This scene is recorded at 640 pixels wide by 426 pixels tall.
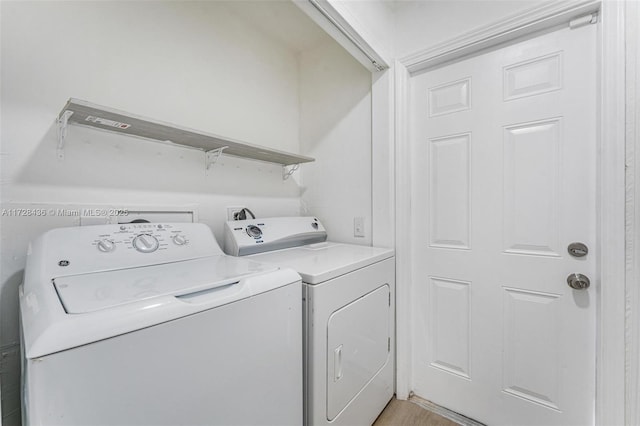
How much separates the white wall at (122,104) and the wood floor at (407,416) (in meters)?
1.47

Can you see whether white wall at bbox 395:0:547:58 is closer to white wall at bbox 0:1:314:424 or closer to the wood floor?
Answer: white wall at bbox 0:1:314:424

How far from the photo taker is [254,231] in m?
1.52

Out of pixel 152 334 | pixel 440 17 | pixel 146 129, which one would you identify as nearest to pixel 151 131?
pixel 146 129

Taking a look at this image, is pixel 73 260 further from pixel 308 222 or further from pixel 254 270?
pixel 308 222

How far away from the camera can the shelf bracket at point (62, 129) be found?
1025 millimetres

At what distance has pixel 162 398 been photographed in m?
0.64

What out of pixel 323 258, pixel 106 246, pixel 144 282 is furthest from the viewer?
pixel 323 258

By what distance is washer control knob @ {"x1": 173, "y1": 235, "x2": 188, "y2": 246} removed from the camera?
3.86 feet

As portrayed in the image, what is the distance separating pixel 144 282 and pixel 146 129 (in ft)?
2.51

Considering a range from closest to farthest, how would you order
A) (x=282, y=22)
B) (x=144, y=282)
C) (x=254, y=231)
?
1. (x=144, y=282)
2. (x=254, y=231)
3. (x=282, y=22)

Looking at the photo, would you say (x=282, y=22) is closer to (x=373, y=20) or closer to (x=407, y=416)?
(x=373, y=20)

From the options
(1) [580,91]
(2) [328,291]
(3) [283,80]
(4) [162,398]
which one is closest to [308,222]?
(2) [328,291]

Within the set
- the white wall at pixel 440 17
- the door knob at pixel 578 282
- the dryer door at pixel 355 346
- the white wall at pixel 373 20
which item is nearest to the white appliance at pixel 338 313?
the dryer door at pixel 355 346

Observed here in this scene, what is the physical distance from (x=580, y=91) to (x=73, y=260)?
7.31 ft
